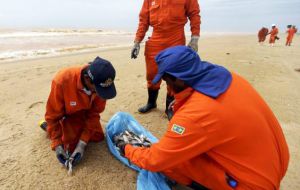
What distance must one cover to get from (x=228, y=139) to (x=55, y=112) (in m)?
1.62

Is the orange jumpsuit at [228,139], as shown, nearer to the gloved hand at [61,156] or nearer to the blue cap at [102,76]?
the blue cap at [102,76]

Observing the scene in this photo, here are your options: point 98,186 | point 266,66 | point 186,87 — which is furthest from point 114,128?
point 266,66

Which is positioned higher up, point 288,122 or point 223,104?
point 223,104

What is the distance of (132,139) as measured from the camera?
271 centimetres

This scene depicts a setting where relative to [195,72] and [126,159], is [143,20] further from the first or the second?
[195,72]

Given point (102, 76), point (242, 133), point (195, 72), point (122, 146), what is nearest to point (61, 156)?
point (122, 146)

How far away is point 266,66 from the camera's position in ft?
24.8

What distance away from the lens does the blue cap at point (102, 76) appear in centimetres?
217

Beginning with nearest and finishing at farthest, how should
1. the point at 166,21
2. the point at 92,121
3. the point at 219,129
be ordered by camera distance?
the point at 219,129
the point at 92,121
the point at 166,21

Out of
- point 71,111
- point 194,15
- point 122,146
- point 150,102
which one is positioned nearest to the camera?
point 122,146

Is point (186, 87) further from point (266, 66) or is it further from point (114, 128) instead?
point (266, 66)

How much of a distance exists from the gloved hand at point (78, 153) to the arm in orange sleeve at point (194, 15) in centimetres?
200

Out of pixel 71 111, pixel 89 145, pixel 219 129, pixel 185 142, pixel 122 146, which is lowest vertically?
pixel 89 145

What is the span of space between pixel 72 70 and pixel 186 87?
120 centimetres
